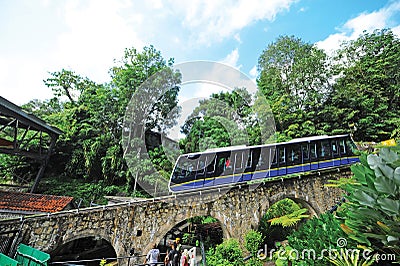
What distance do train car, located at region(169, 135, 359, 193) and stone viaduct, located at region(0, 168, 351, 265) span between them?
53 centimetres

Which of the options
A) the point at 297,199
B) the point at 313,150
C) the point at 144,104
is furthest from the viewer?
the point at 144,104

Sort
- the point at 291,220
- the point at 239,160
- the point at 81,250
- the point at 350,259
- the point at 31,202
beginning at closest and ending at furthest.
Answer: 1. the point at 350,259
2. the point at 31,202
3. the point at 81,250
4. the point at 291,220
5. the point at 239,160

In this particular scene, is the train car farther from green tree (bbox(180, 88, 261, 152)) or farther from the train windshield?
green tree (bbox(180, 88, 261, 152))

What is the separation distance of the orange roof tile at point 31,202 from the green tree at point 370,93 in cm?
1742

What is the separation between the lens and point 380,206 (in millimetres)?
1587

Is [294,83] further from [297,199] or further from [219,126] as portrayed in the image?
[297,199]

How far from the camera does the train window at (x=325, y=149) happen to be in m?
11.1

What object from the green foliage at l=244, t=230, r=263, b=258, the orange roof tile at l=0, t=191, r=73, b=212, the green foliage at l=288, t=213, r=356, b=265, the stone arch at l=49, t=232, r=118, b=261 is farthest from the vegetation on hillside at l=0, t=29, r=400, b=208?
the green foliage at l=288, t=213, r=356, b=265

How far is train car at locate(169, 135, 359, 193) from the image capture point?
981 centimetres

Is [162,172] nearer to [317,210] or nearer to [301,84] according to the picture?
[317,210]

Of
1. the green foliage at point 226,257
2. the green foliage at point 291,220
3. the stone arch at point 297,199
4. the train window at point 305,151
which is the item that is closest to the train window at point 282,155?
the train window at point 305,151

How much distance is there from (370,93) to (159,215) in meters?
18.8

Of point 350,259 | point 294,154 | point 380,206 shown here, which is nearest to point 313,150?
point 294,154

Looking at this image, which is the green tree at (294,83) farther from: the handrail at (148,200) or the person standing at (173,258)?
the person standing at (173,258)
